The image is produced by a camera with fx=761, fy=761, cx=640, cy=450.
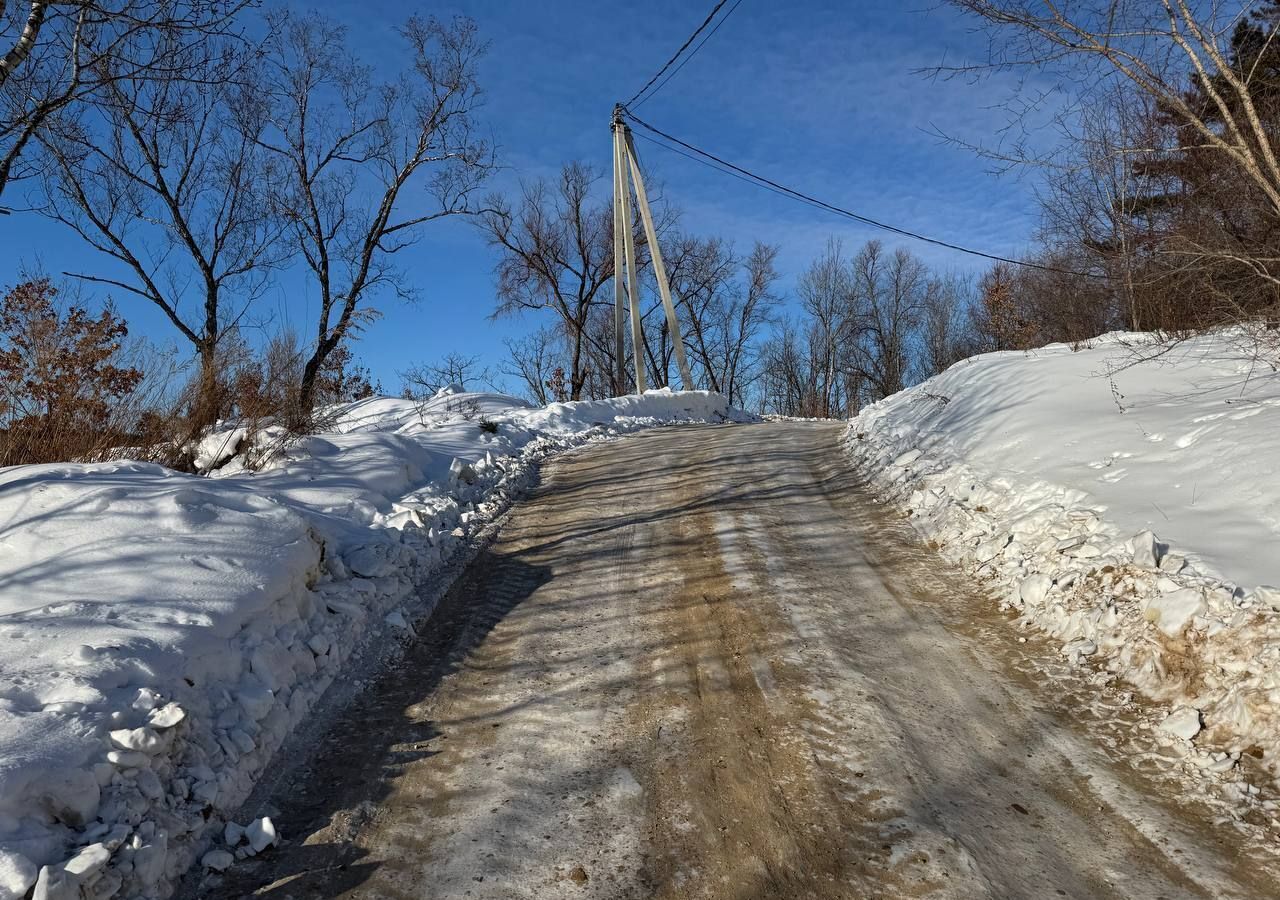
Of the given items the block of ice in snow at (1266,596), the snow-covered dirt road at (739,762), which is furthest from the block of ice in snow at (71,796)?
the block of ice in snow at (1266,596)

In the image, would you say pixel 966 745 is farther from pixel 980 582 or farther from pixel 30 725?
pixel 30 725

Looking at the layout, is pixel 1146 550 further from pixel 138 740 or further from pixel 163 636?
pixel 163 636

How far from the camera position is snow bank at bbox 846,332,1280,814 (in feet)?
12.3

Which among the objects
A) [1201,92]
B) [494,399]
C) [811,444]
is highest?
[1201,92]

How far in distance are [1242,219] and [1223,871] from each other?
9573 mm

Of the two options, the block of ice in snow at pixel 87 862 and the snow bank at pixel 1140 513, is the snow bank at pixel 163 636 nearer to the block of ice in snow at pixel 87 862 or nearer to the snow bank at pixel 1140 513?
the block of ice in snow at pixel 87 862

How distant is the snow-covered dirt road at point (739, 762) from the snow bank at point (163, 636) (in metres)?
0.32

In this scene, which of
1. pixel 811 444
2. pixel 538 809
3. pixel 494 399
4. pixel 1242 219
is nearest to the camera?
pixel 538 809

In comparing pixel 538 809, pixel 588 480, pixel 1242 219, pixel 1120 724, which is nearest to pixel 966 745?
pixel 1120 724

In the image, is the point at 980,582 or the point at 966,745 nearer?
the point at 966,745

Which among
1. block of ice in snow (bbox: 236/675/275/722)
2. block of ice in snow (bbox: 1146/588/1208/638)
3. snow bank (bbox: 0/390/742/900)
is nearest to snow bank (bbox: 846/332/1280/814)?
block of ice in snow (bbox: 1146/588/1208/638)

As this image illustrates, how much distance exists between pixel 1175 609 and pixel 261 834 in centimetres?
463

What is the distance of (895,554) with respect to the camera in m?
6.41

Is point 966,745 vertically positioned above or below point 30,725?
below
